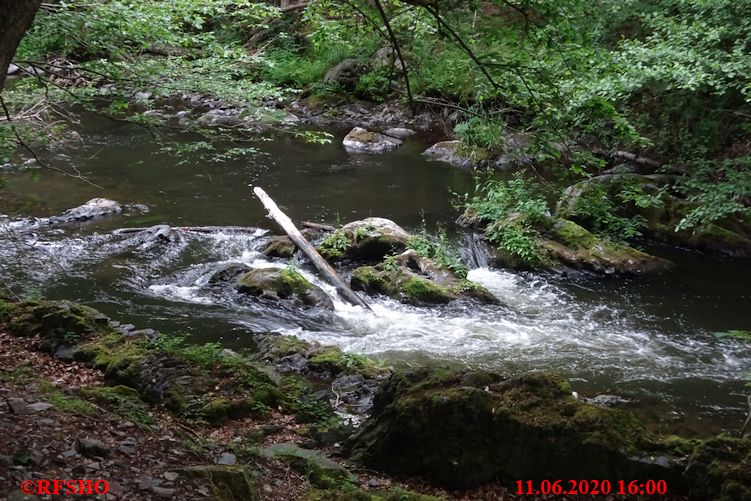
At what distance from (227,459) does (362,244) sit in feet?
23.1

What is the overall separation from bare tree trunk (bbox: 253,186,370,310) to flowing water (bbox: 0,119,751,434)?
20 centimetres

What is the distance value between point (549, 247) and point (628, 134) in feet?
22.3

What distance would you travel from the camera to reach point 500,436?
4.67 meters

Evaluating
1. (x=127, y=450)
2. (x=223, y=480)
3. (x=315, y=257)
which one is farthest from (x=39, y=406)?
(x=315, y=257)

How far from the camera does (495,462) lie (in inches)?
184

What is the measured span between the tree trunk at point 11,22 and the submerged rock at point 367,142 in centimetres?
1634

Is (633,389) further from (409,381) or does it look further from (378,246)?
(378,246)

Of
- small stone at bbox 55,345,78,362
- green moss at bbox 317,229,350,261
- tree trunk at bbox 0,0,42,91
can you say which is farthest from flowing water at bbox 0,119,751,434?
tree trunk at bbox 0,0,42,91

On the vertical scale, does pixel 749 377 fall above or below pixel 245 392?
below

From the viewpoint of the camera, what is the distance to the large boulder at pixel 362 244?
11.2m

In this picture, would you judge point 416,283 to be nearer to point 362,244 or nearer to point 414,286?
point 414,286

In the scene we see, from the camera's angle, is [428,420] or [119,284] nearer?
[428,420]

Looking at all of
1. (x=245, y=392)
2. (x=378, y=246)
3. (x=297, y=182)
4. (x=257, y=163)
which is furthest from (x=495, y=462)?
(x=257, y=163)

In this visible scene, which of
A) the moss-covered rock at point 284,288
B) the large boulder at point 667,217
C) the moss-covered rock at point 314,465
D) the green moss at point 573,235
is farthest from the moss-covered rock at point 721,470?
the large boulder at point 667,217
